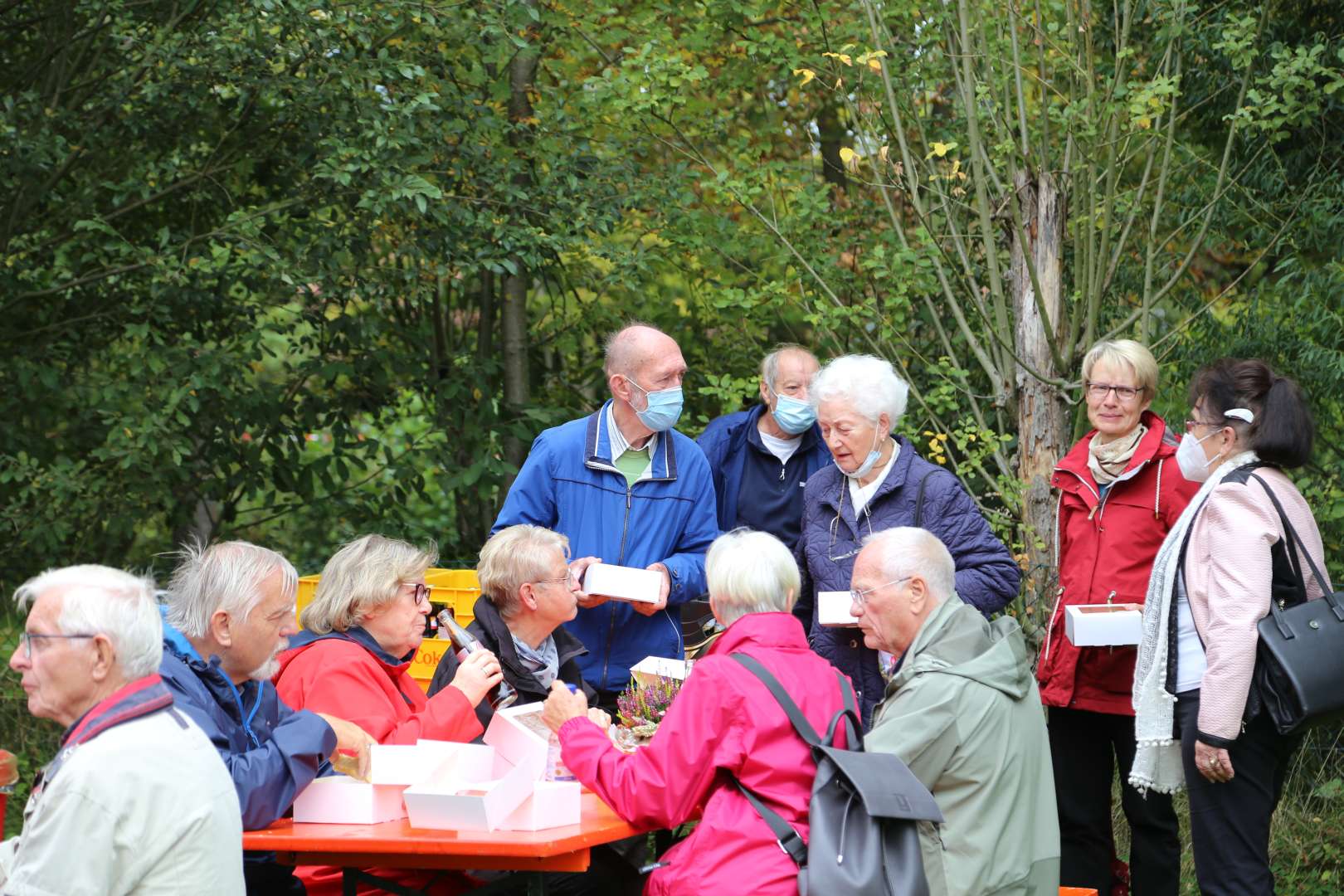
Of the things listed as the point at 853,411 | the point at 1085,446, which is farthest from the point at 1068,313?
the point at 853,411

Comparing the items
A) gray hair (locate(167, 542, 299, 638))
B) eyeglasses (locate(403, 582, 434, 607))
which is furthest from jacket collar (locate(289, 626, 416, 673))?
gray hair (locate(167, 542, 299, 638))

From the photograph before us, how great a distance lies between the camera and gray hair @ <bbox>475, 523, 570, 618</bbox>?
4.32 m

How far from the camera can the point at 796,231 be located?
7.04 m

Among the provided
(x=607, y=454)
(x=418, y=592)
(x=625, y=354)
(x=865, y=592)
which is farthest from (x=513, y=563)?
(x=865, y=592)

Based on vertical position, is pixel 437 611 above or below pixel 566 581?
below

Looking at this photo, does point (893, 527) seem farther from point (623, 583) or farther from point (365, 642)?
point (365, 642)

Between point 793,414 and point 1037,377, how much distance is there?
163cm

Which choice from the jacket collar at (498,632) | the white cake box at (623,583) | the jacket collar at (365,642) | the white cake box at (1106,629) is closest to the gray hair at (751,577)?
the white cake box at (623,583)

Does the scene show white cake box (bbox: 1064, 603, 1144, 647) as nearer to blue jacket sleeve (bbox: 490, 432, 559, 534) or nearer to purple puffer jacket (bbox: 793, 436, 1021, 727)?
purple puffer jacket (bbox: 793, 436, 1021, 727)

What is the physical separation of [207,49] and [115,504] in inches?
85.5

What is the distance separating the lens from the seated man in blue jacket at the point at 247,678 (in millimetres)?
3357

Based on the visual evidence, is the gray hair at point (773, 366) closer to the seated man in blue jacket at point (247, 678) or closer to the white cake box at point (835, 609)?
the white cake box at point (835, 609)

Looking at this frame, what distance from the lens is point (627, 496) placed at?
4.92m

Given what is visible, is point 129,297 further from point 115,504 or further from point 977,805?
point 977,805
